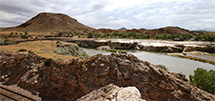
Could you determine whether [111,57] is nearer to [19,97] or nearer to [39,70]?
[39,70]

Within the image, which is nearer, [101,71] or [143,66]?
[143,66]

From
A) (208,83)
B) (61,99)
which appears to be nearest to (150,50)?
(208,83)

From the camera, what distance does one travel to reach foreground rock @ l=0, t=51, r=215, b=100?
9305mm

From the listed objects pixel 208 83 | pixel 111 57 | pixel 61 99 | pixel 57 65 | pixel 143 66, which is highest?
pixel 111 57

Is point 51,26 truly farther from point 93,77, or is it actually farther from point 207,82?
point 207,82

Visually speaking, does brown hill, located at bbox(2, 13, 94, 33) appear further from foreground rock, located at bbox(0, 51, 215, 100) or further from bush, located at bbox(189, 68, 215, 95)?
bush, located at bbox(189, 68, 215, 95)

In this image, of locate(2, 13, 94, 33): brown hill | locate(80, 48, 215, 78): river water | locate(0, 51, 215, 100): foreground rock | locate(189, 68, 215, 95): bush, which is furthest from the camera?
locate(2, 13, 94, 33): brown hill

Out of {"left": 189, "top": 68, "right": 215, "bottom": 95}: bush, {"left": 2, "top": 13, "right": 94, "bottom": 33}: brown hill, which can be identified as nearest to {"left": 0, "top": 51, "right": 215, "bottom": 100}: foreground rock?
{"left": 189, "top": 68, "right": 215, "bottom": 95}: bush

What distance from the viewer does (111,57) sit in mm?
11492

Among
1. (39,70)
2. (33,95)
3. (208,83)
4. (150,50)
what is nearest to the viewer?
(208,83)

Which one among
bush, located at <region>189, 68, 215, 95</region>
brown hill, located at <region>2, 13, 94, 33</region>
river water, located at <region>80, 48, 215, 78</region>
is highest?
brown hill, located at <region>2, 13, 94, 33</region>

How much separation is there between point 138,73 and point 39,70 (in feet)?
47.4

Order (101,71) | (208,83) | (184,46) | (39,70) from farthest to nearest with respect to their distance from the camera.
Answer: (184,46)
(39,70)
(208,83)
(101,71)

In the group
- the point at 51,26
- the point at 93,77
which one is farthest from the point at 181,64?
the point at 51,26
